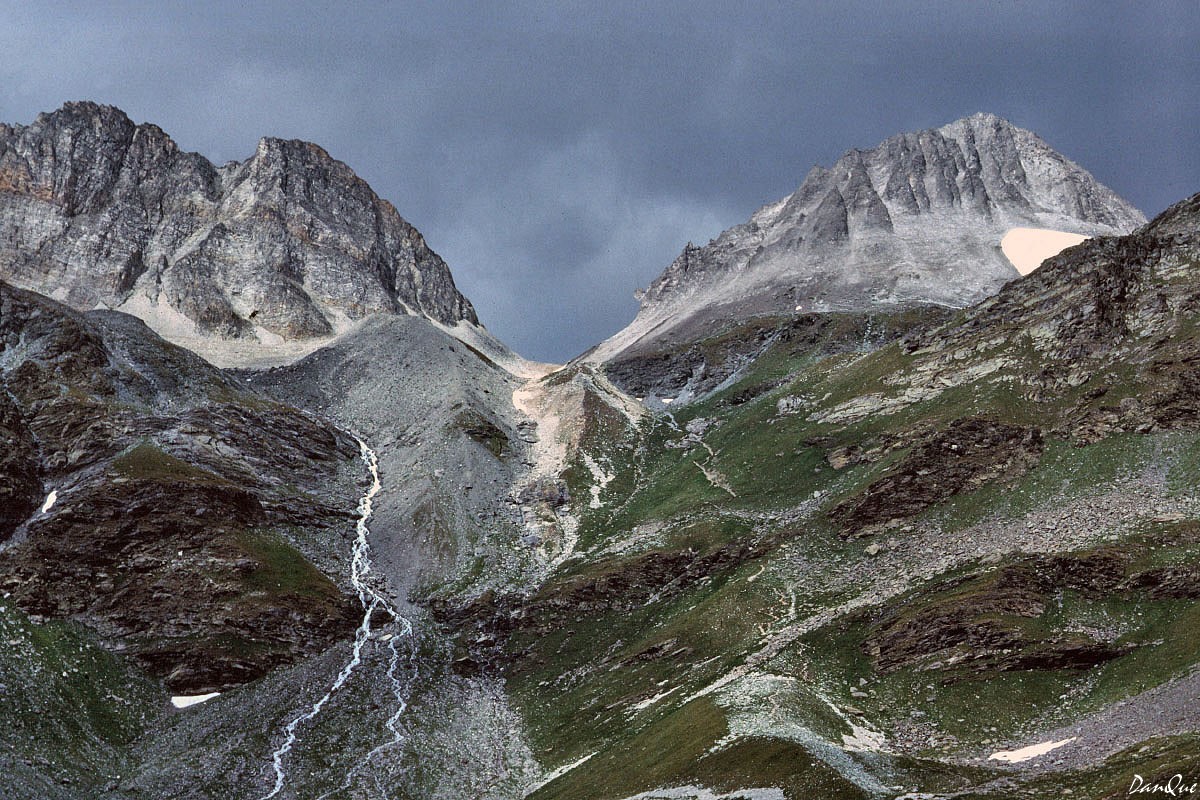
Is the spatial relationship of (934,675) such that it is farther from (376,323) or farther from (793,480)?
(376,323)

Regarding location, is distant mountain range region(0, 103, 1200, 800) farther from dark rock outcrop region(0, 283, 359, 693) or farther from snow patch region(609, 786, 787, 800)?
dark rock outcrop region(0, 283, 359, 693)

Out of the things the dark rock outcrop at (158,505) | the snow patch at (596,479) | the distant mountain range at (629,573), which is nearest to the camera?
the distant mountain range at (629,573)

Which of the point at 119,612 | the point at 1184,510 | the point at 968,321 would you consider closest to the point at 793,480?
the point at 968,321
